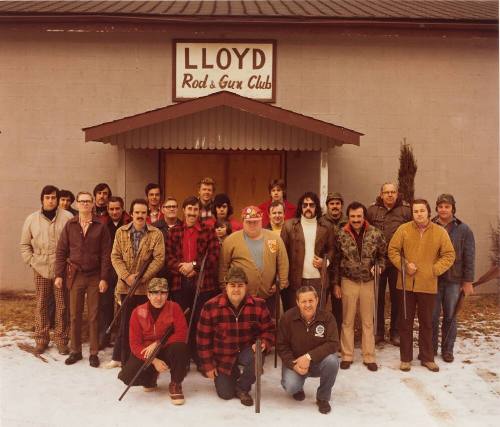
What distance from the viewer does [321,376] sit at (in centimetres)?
458

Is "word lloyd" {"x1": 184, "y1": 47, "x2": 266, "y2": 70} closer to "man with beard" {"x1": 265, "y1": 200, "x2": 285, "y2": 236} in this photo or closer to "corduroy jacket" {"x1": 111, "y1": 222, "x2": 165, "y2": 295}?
"man with beard" {"x1": 265, "y1": 200, "x2": 285, "y2": 236}

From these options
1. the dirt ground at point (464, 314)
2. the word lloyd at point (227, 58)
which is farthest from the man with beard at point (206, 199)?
the word lloyd at point (227, 58)

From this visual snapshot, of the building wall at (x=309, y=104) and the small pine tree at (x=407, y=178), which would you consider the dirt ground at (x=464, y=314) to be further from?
the small pine tree at (x=407, y=178)

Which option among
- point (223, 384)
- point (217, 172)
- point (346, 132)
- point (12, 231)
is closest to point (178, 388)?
point (223, 384)

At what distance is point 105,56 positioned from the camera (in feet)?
30.2

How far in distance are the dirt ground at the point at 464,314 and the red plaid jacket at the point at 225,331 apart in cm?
242

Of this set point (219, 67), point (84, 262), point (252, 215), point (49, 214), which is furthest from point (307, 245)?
point (219, 67)

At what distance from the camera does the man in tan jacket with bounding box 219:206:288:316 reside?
17.5 feet

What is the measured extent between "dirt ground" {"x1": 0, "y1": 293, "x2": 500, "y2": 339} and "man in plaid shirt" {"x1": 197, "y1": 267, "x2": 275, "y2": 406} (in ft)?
7.95

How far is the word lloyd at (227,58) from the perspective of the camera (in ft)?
30.2

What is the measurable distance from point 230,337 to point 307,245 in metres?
1.43

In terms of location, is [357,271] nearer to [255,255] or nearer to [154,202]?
[255,255]

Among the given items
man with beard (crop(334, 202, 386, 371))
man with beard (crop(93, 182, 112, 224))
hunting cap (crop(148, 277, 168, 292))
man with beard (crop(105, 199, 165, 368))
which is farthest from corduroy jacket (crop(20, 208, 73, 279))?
man with beard (crop(334, 202, 386, 371))

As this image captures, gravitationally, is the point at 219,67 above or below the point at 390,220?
above
